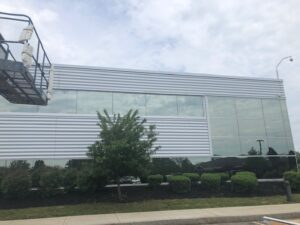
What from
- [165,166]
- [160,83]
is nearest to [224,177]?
[165,166]

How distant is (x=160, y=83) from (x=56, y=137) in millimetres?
7223

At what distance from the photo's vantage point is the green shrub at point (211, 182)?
58.7 ft

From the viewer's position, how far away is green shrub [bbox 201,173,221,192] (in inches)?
705

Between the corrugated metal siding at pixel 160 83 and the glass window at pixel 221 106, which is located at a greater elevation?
the corrugated metal siding at pixel 160 83

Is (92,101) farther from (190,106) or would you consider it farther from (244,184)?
(244,184)

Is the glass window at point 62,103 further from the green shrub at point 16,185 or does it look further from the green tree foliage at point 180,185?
the green tree foliage at point 180,185

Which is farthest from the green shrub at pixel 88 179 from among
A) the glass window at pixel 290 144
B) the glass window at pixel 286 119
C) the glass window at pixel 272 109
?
the glass window at pixel 286 119

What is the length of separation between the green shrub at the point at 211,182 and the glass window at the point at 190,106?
474 centimetres

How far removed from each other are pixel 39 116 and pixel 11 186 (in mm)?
4716

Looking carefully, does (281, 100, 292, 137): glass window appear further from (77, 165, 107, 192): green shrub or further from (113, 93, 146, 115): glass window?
(77, 165, 107, 192): green shrub

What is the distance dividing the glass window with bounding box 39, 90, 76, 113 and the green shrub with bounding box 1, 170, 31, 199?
455 cm

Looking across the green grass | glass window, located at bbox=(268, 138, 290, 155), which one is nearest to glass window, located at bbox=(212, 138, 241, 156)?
glass window, located at bbox=(268, 138, 290, 155)

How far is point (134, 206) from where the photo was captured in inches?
573

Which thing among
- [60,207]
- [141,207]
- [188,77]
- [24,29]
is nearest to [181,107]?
[188,77]
